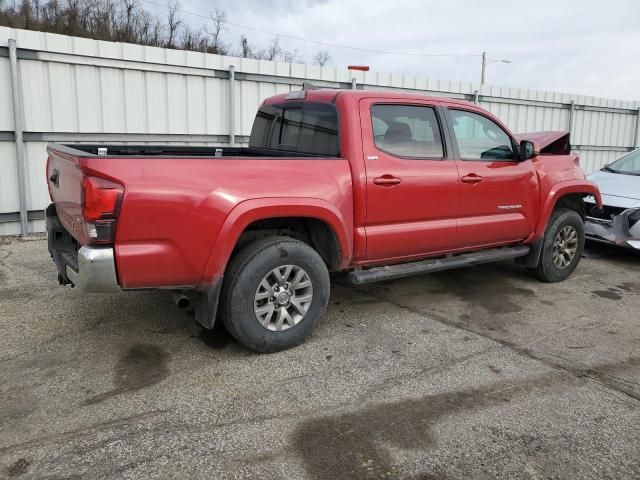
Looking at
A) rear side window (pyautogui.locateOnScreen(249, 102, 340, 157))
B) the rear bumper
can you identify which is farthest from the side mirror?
the rear bumper

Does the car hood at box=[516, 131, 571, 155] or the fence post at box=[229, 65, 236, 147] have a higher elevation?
the fence post at box=[229, 65, 236, 147]

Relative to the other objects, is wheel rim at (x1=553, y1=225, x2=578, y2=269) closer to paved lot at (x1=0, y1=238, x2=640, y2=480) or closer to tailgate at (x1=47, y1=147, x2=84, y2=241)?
paved lot at (x1=0, y1=238, x2=640, y2=480)

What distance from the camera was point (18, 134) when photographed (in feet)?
23.9

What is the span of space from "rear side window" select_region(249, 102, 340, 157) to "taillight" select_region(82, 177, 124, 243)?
175cm

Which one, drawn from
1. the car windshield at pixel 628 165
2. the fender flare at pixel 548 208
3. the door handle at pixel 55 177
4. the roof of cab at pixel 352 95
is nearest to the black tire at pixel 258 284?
the roof of cab at pixel 352 95

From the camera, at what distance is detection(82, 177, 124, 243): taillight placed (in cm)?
308

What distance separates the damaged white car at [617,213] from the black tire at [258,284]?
4606mm

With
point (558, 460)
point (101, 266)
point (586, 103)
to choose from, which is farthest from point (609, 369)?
point (586, 103)

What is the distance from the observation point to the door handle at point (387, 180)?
416cm

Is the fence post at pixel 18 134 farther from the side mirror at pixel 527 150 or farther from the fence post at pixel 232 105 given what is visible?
the side mirror at pixel 527 150

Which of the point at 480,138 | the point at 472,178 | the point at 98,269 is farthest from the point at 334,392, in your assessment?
the point at 480,138

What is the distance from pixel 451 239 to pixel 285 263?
176cm

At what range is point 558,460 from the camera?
266 cm

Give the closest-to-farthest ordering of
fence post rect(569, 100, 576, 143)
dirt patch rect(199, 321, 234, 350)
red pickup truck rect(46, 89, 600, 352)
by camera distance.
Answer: red pickup truck rect(46, 89, 600, 352), dirt patch rect(199, 321, 234, 350), fence post rect(569, 100, 576, 143)
